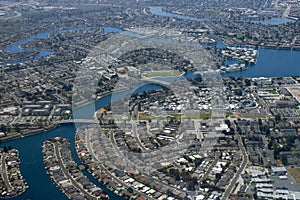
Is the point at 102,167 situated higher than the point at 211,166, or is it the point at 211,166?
the point at 211,166

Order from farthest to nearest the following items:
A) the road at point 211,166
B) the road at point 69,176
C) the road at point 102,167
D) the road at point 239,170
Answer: the road at point 211,166 < the road at point 102,167 < the road at point 69,176 < the road at point 239,170

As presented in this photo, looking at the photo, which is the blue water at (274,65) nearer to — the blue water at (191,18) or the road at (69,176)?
the blue water at (191,18)

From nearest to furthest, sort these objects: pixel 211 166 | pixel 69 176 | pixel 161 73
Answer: pixel 69 176 → pixel 211 166 → pixel 161 73

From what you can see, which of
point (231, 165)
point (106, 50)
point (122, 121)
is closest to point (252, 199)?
point (231, 165)

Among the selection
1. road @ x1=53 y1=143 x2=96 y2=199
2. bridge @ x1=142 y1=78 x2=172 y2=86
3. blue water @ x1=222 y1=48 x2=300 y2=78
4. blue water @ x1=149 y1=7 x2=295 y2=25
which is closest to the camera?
road @ x1=53 y1=143 x2=96 y2=199

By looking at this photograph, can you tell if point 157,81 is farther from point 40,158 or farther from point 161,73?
point 40,158

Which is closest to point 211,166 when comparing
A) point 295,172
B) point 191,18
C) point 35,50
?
point 295,172

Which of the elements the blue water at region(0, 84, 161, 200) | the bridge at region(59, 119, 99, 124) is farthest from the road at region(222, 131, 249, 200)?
the bridge at region(59, 119, 99, 124)

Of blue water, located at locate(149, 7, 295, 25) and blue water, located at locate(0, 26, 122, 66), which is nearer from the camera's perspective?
blue water, located at locate(0, 26, 122, 66)

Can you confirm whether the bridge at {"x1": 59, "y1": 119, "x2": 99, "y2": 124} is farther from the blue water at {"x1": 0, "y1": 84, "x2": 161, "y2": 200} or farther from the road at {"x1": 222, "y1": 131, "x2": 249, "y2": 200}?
the road at {"x1": 222, "y1": 131, "x2": 249, "y2": 200}

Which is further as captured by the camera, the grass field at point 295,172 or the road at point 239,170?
the grass field at point 295,172

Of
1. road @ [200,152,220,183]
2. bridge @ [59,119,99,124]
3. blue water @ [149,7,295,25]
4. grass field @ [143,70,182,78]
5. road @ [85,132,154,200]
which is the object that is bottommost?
road @ [85,132,154,200]

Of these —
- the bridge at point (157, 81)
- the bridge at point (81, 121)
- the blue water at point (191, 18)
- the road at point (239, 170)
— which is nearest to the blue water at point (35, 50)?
the blue water at point (191, 18)

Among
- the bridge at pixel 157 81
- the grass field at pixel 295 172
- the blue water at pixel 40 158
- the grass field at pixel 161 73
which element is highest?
the grass field at pixel 161 73
